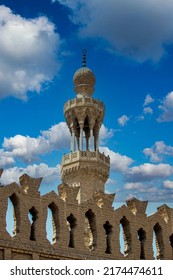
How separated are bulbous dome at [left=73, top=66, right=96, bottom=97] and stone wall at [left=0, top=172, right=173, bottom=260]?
1621 cm

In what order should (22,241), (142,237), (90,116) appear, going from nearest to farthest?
1. (22,241)
2. (142,237)
3. (90,116)

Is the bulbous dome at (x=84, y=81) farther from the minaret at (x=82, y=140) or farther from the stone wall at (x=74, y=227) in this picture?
the stone wall at (x=74, y=227)

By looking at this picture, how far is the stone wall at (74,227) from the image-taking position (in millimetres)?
21094

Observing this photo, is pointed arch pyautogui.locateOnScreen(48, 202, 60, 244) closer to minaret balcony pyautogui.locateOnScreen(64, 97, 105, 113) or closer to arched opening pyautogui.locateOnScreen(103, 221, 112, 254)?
arched opening pyautogui.locateOnScreen(103, 221, 112, 254)

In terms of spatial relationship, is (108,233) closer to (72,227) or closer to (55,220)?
(72,227)

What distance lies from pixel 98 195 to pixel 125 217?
→ 1.75 metres

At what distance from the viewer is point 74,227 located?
22969mm

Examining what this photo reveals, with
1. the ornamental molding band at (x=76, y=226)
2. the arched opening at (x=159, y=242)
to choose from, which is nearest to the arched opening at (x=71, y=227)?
the ornamental molding band at (x=76, y=226)

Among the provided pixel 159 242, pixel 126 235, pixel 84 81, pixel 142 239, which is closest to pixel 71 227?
pixel 126 235

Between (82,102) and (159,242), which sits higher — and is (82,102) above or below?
above

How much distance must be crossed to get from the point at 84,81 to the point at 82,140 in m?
4.21

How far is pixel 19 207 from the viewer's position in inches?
838
